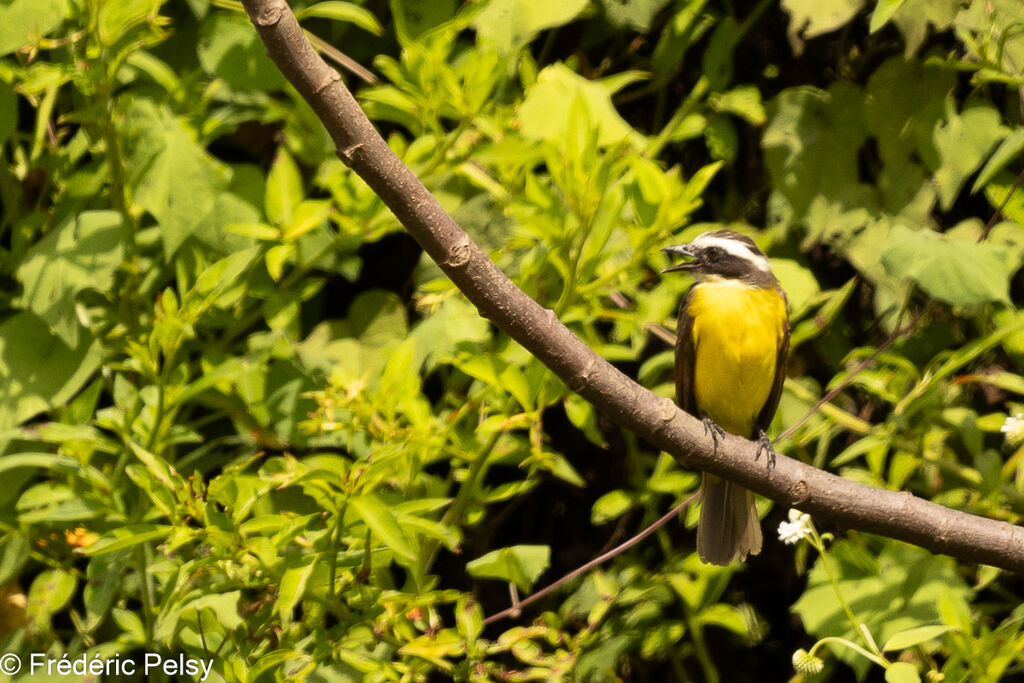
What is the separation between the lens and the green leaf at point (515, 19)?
7.89 feet

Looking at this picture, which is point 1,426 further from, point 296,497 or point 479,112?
point 479,112

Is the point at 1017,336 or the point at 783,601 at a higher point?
the point at 1017,336

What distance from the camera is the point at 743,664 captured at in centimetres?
323

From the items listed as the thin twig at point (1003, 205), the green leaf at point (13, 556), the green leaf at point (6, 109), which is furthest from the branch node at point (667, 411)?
the green leaf at point (6, 109)

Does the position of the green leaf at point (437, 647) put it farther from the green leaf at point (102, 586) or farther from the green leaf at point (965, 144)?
the green leaf at point (965, 144)

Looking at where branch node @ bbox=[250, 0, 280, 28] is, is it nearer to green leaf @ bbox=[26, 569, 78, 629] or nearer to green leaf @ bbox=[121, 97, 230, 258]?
green leaf @ bbox=[121, 97, 230, 258]


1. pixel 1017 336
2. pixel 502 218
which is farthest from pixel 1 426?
pixel 1017 336

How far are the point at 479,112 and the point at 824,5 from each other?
0.86 m

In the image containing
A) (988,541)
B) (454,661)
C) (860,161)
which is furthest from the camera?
(860,161)

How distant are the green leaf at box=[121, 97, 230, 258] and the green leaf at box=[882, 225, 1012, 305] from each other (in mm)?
1515

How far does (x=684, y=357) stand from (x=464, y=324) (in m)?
0.72

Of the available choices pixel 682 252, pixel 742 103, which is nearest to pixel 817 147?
pixel 742 103

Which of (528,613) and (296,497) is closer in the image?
(296,497)

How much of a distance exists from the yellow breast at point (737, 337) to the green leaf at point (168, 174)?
51.0 inches
